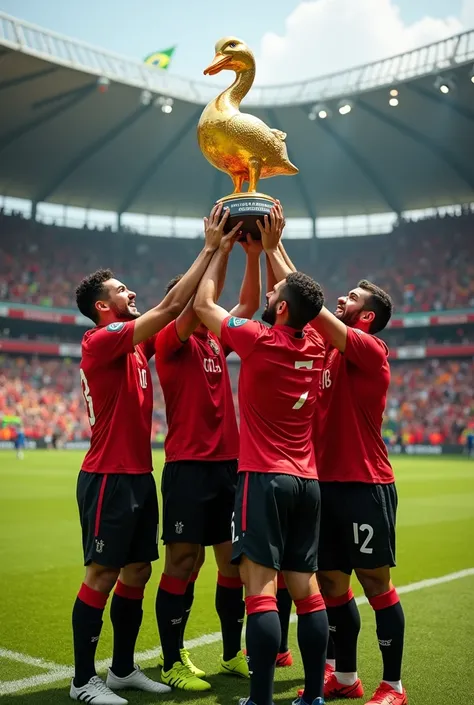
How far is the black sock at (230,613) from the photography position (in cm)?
426

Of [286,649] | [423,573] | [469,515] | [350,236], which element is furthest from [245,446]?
[350,236]

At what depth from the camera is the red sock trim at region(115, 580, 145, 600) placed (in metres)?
4.04

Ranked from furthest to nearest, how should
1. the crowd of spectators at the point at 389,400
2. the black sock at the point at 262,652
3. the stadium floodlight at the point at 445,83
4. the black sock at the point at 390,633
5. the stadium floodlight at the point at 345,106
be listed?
1. the crowd of spectators at the point at 389,400
2. the stadium floodlight at the point at 345,106
3. the stadium floodlight at the point at 445,83
4. the black sock at the point at 390,633
5. the black sock at the point at 262,652

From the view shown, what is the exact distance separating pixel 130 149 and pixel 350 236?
580 inches

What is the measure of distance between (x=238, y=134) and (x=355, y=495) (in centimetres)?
231

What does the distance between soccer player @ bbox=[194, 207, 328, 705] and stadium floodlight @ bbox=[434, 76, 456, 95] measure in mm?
23617

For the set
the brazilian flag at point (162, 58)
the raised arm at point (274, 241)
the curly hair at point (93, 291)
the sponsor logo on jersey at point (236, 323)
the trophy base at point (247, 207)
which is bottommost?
the sponsor logo on jersey at point (236, 323)

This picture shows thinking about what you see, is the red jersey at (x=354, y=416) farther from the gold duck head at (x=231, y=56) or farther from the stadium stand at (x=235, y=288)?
the stadium stand at (x=235, y=288)

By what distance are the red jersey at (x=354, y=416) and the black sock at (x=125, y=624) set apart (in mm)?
1312

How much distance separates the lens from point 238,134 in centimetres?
435

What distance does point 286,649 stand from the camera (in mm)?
4492

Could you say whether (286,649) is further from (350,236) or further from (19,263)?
(350,236)

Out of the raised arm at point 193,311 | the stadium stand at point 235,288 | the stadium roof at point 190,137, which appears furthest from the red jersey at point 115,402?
the stadium stand at point 235,288

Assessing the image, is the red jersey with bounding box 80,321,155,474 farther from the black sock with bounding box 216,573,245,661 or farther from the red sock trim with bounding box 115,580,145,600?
the black sock with bounding box 216,573,245,661
